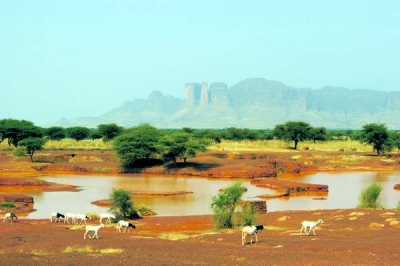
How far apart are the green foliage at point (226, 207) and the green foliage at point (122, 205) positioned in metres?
6.85

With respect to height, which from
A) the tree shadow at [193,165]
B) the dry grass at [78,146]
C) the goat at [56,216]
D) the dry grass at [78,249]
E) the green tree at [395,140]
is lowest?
the goat at [56,216]

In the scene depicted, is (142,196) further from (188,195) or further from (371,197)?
(371,197)

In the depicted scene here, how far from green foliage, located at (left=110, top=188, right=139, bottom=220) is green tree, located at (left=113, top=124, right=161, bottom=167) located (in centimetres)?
3575

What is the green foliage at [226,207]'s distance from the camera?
26000 millimetres

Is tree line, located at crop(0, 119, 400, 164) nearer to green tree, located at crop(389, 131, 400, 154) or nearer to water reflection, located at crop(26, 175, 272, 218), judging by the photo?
green tree, located at crop(389, 131, 400, 154)

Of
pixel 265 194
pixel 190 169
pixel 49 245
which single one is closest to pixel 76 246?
pixel 49 245

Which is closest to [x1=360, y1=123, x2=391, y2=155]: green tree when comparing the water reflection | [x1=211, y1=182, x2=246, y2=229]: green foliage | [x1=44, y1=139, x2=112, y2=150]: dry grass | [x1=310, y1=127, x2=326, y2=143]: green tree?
[x1=310, y1=127, x2=326, y2=143]: green tree

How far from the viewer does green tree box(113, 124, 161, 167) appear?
6856cm

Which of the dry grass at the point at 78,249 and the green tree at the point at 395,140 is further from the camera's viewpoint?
the green tree at the point at 395,140

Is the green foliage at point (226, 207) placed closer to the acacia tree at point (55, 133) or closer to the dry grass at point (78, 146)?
the dry grass at point (78, 146)

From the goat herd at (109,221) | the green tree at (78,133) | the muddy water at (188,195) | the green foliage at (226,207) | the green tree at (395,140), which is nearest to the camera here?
the goat herd at (109,221)

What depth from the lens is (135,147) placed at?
228ft

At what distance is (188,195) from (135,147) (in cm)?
2471

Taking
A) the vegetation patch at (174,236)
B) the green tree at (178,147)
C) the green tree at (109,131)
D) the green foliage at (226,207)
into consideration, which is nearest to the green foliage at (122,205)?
the green foliage at (226,207)
